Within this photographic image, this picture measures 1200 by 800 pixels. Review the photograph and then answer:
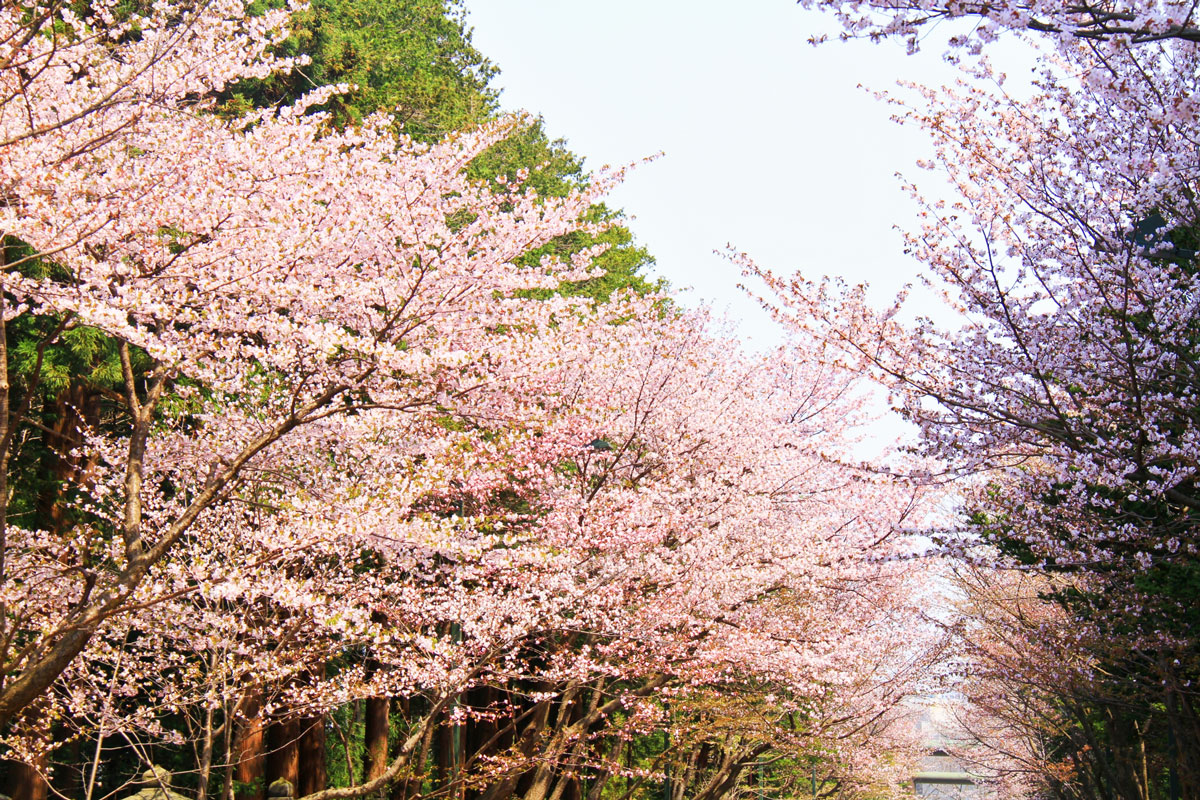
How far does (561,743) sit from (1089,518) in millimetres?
7006

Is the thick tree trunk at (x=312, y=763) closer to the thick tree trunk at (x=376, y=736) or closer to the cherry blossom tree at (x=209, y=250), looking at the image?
the thick tree trunk at (x=376, y=736)

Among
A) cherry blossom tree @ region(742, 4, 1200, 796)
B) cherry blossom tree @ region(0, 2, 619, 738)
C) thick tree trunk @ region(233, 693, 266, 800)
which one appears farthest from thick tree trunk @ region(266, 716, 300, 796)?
cherry blossom tree @ region(742, 4, 1200, 796)

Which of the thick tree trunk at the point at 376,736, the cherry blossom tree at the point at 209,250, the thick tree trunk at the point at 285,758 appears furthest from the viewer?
the thick tree trunk at the point at 285,758

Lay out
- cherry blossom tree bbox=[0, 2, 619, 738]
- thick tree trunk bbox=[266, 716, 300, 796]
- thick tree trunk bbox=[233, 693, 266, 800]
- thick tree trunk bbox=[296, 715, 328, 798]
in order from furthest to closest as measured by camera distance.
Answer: thick tree trunk bbox=[266, 716, 300, 796]
thick tree trunk bbox=[296, 715, 328, 798]
thick tree trunk bbox=[233, 693, 266, 800]
cherry blossom tree bbox=[0, 2, 619, 738]

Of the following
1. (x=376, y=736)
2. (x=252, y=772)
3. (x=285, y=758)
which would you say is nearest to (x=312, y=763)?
(x=285, y=758)

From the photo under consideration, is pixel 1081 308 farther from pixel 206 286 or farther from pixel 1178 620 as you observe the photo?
pixel 206 286

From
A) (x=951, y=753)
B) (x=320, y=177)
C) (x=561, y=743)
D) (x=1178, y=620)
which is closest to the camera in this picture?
(x=320, y=177)

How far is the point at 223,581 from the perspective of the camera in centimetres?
592

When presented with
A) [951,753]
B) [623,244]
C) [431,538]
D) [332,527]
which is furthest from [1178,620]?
[623,244]

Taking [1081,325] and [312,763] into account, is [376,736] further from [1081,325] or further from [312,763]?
[1081,325]

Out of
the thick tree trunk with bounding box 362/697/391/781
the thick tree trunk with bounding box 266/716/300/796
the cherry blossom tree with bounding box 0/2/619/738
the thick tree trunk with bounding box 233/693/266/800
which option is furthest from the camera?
the thick tree trunk with bounding box 266/716/300/796

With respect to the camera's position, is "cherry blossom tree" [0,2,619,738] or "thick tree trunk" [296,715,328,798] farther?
"thick tree trunk" [296,715,328,798]

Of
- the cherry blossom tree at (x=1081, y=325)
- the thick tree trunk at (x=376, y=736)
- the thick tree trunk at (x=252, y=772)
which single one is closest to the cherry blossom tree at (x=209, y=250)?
the cherry blossom tree at (x=1081, y=325)

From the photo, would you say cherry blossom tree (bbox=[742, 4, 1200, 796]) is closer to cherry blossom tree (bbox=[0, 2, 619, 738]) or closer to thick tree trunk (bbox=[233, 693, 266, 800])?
cherry blossom tree (bbox=[0, 2, 619, 738])
